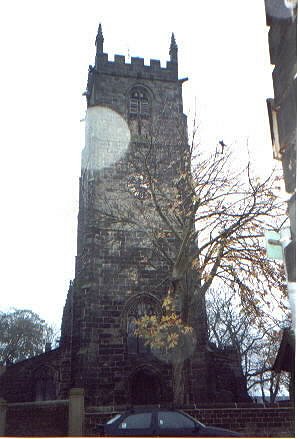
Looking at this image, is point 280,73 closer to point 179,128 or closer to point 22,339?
point 179,128

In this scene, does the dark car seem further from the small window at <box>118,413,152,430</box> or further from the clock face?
the clock face

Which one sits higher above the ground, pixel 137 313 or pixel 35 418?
pixel 137 313

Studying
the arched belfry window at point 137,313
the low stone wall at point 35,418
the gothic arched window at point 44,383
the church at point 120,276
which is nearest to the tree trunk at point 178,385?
the low stone wall at point 35,418

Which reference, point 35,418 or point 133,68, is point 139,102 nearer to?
point 133,68

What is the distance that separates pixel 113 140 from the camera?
20.6 metres

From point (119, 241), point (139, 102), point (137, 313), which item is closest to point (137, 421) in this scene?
point (137, 313)

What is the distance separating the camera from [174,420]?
8.92 metres

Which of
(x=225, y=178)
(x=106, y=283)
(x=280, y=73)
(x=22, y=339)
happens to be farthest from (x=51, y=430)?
(x=22, y=339)

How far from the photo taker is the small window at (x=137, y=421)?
8.80 meters

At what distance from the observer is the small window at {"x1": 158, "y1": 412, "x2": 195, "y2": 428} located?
8805 millimetres

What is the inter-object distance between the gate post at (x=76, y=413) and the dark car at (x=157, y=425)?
133 inches

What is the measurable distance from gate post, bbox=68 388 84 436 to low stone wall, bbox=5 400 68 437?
0.71 m

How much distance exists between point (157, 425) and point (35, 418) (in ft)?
20.5

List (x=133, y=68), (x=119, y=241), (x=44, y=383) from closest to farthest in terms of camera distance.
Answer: (x=119, y=241) → (x=44, y=383) → (x=133, y=68)
